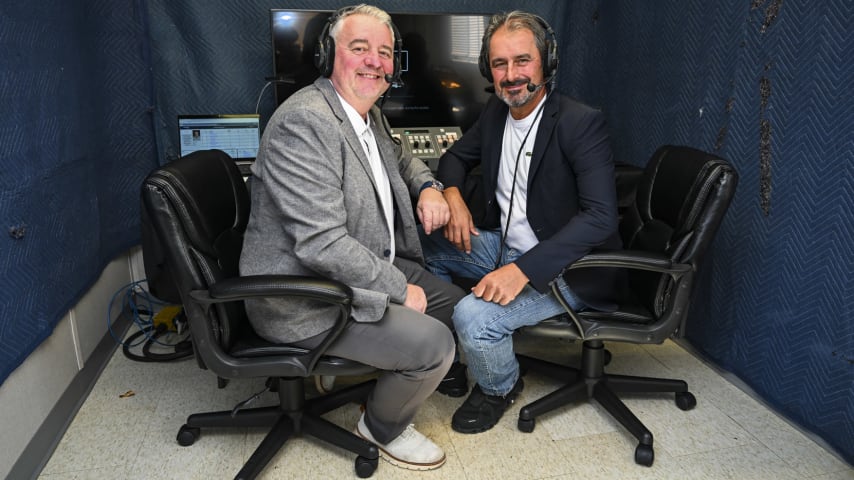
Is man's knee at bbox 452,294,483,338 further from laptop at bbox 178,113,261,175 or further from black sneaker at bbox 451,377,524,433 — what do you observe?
laptop at bbox 178,113,261,175

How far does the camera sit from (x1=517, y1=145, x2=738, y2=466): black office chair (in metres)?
1.64

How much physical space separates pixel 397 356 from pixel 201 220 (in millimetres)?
580

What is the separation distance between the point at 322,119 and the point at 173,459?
3.45 feet

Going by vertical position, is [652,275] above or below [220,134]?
below

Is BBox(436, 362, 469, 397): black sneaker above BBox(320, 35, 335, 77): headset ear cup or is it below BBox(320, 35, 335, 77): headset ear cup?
below

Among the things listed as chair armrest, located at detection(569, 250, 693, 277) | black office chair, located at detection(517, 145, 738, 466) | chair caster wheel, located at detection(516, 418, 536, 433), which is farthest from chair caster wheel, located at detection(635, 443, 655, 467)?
chair armrest, located at detection(569, 250, 693, 277)

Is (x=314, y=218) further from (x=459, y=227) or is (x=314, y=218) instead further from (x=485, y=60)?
(x=485, y=60)

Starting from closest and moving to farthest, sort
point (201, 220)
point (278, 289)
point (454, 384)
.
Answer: point (278, 289) < point (201, 220) < point (454, 384)

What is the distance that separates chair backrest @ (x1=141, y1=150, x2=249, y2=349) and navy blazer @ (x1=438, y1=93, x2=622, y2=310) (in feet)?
2.51

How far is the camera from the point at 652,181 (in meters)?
1.88

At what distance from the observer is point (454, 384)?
2.14 metres

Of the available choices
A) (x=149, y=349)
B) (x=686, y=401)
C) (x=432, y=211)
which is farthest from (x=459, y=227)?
(x=149, y=349)

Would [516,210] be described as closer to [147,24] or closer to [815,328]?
[815,328]

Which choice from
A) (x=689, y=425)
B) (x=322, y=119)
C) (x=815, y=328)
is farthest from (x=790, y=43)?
(x=322, y=119)
